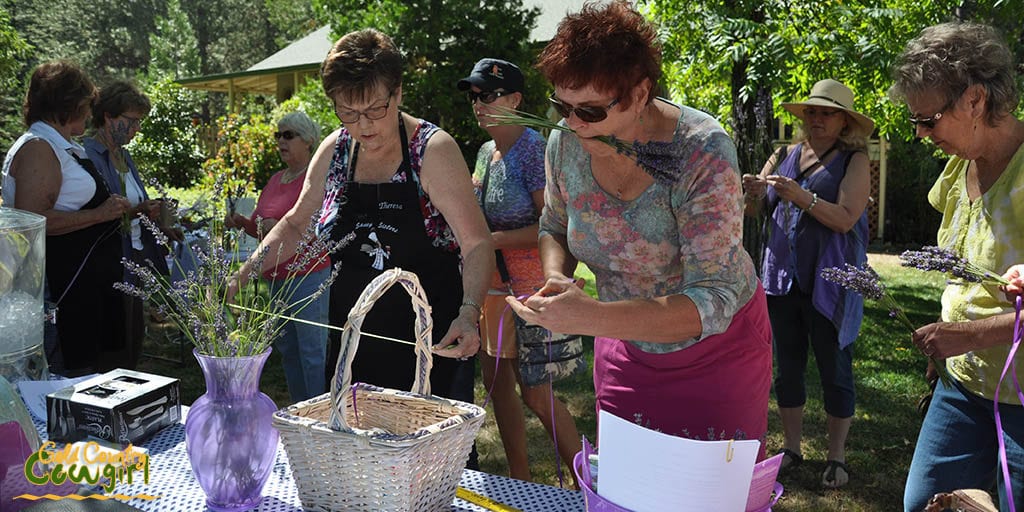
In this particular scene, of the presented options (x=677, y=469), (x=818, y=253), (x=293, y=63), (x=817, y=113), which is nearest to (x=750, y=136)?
(x=817, y=113)

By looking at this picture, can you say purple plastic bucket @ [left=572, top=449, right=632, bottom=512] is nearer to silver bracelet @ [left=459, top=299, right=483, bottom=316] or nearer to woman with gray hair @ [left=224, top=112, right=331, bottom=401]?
silver bracelet @ [left=459, top=299, right=483, bottom=316]

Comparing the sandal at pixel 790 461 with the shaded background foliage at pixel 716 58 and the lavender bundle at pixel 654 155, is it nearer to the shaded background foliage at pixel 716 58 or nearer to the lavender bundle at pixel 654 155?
the shaded background foliage at pixel 716 58

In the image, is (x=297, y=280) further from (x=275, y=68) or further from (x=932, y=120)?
(x=275, y=68)

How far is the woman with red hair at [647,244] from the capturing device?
1.59 metres

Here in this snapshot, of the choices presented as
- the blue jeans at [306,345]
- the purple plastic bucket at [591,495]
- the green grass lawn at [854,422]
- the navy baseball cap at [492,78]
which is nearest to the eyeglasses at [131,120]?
the blue jeans at [306,345]

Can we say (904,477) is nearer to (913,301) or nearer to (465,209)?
(465,209)

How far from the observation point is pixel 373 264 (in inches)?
94.0

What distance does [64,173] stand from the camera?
3500mm

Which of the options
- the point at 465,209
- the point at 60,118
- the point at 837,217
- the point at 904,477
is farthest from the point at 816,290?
the point at 60,118

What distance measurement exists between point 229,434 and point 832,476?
9.83 feet

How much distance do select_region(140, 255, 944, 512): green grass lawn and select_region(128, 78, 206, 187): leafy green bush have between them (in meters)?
10.7

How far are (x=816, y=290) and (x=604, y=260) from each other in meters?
2.13

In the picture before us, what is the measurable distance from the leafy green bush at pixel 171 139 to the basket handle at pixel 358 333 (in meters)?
14.3

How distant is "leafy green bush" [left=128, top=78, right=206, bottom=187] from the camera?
16.8 meters
